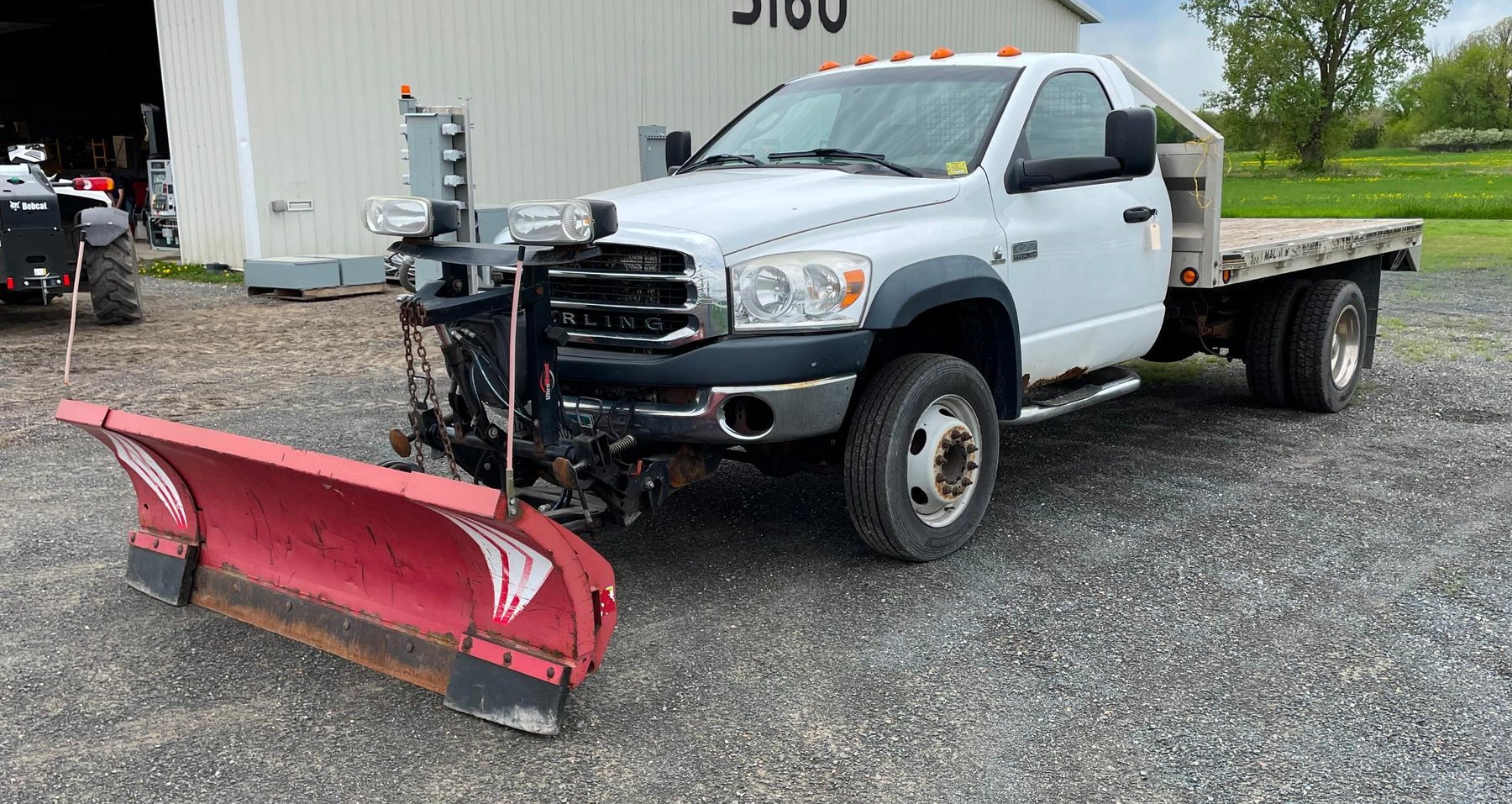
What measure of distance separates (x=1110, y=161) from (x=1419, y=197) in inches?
1290

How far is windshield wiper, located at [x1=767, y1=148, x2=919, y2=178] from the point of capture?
5223mm

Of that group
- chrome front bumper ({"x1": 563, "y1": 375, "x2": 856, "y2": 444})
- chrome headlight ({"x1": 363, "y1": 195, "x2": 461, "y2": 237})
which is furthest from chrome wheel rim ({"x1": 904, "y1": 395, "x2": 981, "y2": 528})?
chrome headlight ({"x1": 363, "y1": 195, "x2": 461, "y2": 237})

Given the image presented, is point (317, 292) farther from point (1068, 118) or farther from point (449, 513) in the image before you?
point (449, 513)

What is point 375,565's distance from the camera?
3.98m

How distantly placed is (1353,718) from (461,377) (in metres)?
2.93

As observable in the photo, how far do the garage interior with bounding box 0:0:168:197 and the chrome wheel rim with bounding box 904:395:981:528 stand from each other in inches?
1031

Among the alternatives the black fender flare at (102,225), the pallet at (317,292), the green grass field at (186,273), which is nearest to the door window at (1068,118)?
the black fender flare at (102,225)

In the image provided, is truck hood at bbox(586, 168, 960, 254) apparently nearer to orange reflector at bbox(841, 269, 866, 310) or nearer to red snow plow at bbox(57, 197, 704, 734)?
orange reflector at bbox(841, 269, 866, 310)

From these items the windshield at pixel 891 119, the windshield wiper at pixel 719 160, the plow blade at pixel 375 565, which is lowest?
the plow blade at pixel 375 565

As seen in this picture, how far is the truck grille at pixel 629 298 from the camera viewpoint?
4.35 meters

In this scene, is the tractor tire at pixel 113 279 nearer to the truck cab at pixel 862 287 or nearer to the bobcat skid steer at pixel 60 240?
the bobcat skid steer at pixel 60 240

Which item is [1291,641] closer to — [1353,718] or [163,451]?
[1353,718]

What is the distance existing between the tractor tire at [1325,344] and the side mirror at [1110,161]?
268 cm

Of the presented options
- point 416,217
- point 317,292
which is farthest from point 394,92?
point 416,217
